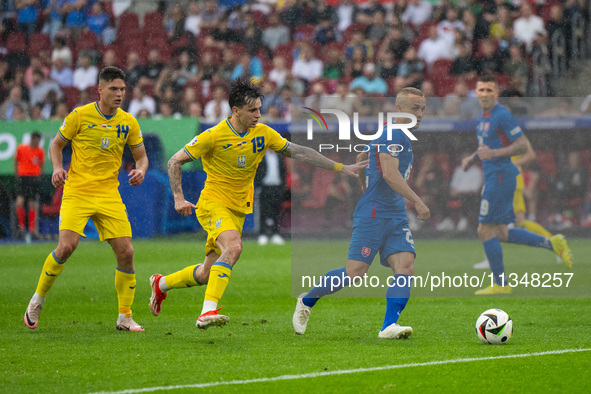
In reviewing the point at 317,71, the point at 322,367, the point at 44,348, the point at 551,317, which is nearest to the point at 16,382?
the point at 44,348

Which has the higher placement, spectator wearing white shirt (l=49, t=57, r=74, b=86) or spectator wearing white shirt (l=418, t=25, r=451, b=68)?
spectator wearing white shirt (l=418, t=25, r=451, b=68)

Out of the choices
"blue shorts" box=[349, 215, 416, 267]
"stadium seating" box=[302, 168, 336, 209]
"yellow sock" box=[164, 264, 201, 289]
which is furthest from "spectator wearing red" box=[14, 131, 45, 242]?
"blue shorts" box=[349, 215, 416, 267]

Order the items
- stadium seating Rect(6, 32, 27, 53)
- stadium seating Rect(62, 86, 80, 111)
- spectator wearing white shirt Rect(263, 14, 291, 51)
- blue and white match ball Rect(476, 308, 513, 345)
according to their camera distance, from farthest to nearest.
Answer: stadium seating Rect(6, 32, 27, 53) < spectator wearing white shirt Rect(263, 14, 291, 51) < stadium seating Rect(62, 86, 80, 111) < blue and white match ball Rect(476, 308, 513, 345)

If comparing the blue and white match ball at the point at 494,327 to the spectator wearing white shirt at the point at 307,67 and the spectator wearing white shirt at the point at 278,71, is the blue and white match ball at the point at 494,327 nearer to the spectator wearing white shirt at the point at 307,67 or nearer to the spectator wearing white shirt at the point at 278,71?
the spectator wearing white shirt at the point at 278,71

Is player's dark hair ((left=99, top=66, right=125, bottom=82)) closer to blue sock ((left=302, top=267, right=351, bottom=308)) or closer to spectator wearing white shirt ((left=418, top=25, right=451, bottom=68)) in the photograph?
blue sock ((left=302, top=267, right=351, bottom=308))

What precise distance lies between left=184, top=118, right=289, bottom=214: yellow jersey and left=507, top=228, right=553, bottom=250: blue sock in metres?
3.67

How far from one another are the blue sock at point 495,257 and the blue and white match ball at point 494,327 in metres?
2.99

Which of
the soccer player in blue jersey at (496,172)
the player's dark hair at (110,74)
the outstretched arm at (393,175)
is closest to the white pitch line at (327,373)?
the outstretched arm at (393,175)

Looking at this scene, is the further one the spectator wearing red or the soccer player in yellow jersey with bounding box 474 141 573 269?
the spectator wearing red

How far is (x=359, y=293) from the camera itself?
32.9 ft

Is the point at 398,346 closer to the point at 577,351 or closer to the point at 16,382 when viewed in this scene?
the point at 577,351

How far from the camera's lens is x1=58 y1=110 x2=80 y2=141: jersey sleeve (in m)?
7.59

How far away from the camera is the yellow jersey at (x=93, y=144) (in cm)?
763

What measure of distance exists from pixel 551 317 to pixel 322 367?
10.4 feet
